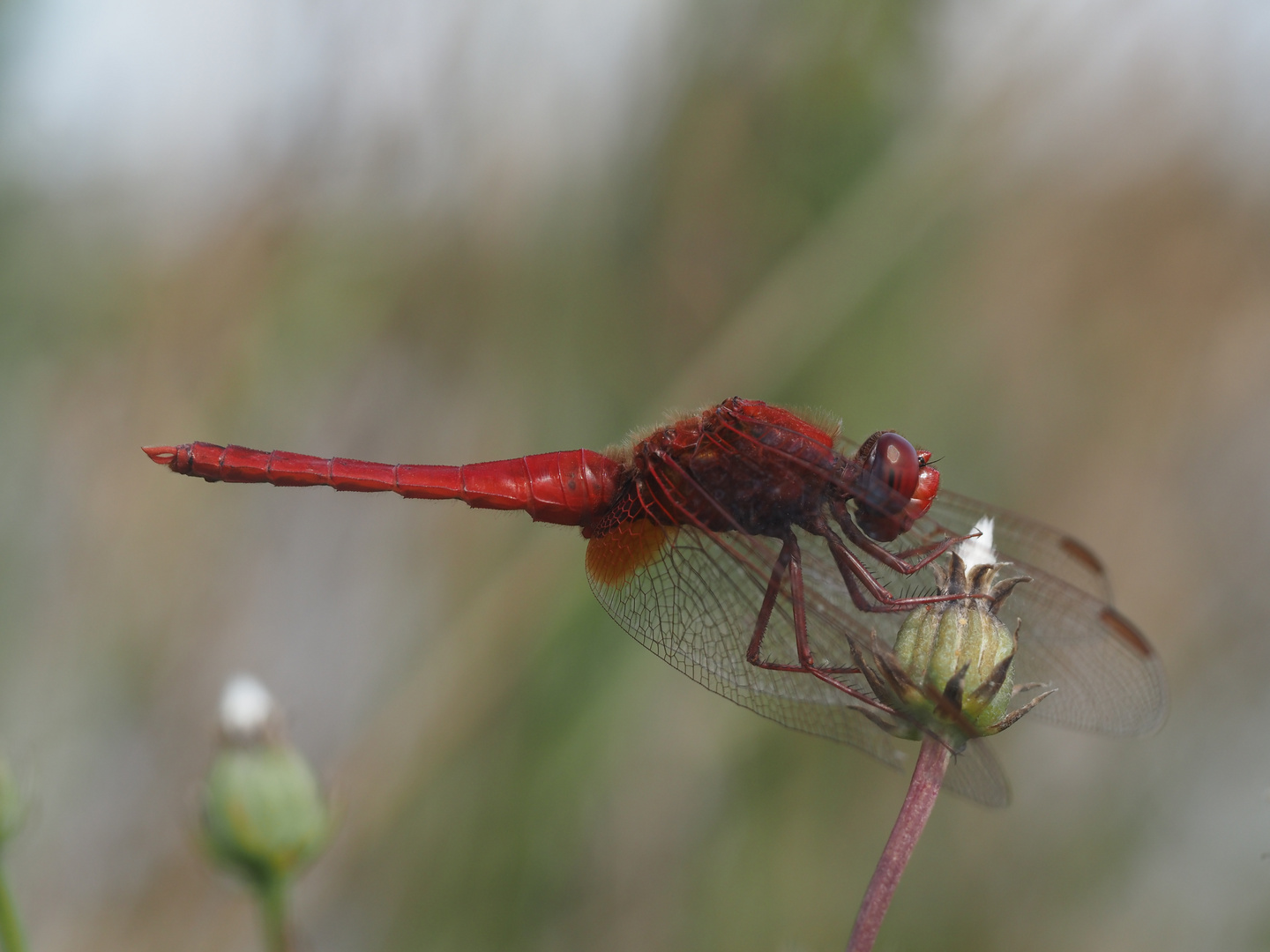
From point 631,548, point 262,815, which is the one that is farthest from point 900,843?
point 262,815

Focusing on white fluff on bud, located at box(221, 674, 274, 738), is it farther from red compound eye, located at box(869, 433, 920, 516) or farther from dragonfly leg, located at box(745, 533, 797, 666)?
red compound eye, located at box(869, 433, 920, 516)

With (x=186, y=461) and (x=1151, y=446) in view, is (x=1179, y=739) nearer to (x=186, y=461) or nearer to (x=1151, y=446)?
(x=1151, y=446)

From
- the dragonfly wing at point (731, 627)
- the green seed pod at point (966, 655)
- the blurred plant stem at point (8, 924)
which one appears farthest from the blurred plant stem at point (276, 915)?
the green seed pod at point (966, 655)

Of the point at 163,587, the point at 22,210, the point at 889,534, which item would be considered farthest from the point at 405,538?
the point at 889,534

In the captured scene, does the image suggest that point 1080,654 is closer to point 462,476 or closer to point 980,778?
point 980,778

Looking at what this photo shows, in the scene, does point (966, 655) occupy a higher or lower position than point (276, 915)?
higher
